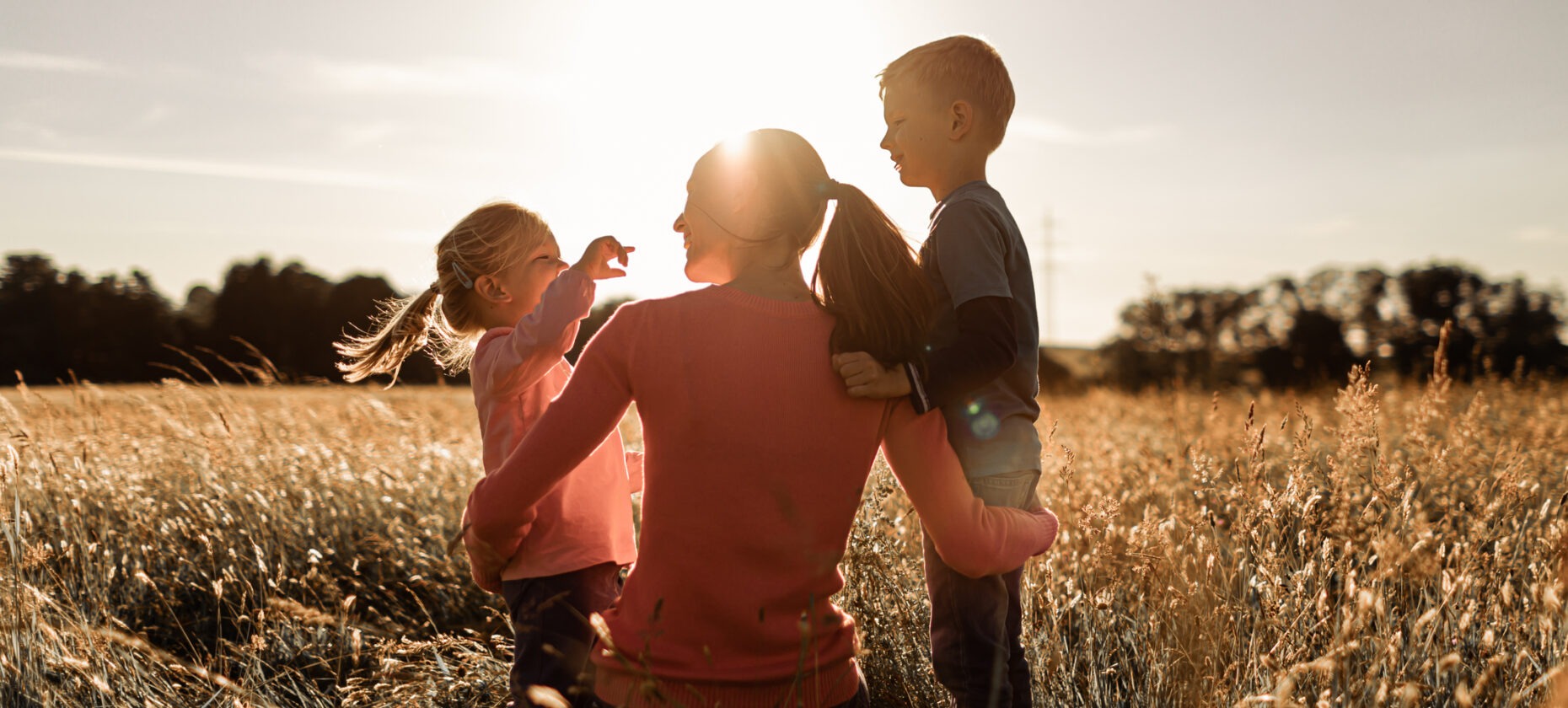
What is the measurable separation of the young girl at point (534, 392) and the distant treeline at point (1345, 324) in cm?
3964

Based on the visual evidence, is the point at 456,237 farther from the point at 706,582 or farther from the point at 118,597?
the point at 118,597

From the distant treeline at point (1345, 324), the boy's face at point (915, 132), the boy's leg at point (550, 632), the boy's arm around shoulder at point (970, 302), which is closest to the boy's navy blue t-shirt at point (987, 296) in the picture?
the boy's arm around shoulder at point (970, 302)

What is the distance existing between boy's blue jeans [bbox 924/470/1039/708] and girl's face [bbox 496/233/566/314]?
46.6 inches

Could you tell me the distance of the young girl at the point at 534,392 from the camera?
2086mm

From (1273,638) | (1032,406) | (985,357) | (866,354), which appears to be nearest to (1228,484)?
(1273,638)

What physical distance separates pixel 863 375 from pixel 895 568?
1.54 meters

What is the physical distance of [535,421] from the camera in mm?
2059

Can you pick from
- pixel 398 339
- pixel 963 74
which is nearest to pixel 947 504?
pixel 963 74

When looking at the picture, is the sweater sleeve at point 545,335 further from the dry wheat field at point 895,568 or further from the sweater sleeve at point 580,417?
the dry wheat field at point 895,568

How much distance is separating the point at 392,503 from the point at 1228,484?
13.7 feet

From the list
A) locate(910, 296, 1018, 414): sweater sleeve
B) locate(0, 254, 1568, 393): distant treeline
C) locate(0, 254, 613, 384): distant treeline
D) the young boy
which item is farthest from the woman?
locate(0, 254, 613, 384): distant treeline

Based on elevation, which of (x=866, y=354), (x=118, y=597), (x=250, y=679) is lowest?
(x=118, y=597)

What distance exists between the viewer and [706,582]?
1.59 m

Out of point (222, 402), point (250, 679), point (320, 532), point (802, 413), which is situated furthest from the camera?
point (222, 402)
